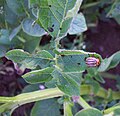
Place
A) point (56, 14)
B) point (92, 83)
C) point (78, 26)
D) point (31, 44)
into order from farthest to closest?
point (92, 83)
point (31, 44)
point (78, 26)
point (56, 14)

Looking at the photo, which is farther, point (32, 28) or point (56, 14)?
point (32, 28)

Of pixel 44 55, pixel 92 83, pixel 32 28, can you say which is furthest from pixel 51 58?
pixel 92 83

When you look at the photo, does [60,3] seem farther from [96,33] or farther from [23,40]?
[96,33]

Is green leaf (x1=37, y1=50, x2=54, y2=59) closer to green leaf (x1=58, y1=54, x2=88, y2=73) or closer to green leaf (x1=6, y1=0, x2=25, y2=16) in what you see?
green leaf (x1=58, y1=54, x2=88, y2=73)

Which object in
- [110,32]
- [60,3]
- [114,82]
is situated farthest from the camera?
[110,32]

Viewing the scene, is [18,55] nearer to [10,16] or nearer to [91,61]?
[91,61]

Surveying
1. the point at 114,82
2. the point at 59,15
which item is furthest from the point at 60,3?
the point at 114,82

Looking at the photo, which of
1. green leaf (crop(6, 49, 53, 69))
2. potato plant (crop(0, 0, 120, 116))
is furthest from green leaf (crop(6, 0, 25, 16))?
green leaf (crop(6, 49, 53, 69))
